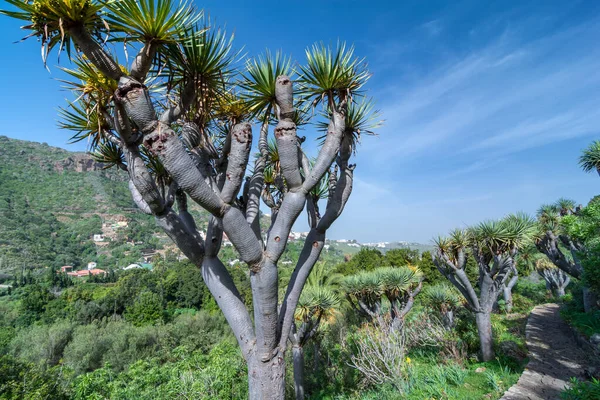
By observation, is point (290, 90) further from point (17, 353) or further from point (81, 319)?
point (81, 319)

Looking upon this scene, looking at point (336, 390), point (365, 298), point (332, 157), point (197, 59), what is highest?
point (197, 59)

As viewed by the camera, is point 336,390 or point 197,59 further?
point 336,390

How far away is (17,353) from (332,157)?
24398mm

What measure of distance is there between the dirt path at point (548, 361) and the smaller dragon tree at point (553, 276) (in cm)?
779

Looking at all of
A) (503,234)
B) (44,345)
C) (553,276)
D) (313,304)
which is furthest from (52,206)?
(553,276)

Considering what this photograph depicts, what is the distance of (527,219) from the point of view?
7355 millimetres

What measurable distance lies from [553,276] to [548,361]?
14.2 metres

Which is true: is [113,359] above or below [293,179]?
below

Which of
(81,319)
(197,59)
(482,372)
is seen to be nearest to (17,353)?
(81,319)

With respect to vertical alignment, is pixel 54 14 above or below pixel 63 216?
below

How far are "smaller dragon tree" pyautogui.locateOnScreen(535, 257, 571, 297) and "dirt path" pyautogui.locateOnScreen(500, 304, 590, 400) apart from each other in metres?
7.79

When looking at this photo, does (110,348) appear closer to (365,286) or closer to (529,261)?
(365,286)

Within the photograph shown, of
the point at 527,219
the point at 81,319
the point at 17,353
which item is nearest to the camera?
the point at 527,219

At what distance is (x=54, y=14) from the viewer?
2547 millimetres
